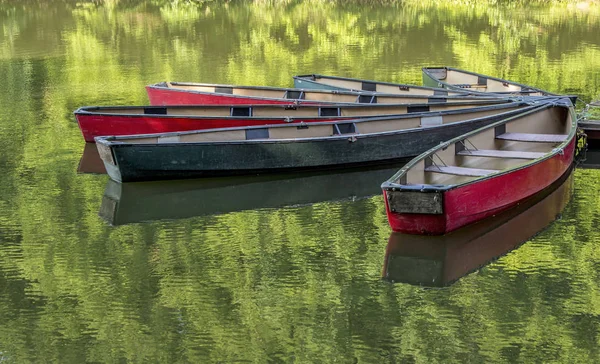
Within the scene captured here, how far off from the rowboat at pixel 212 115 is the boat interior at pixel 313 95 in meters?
1.08

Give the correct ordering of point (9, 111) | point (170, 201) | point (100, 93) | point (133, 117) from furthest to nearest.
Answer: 1. point (100, 93)
2. point (9, 111)
3. point (133, 117)
4. point (170, 201)

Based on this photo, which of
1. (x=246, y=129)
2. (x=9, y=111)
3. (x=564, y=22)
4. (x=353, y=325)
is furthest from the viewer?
(x=564, y=22)

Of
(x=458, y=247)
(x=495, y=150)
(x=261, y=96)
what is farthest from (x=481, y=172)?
(x=261, y=96)

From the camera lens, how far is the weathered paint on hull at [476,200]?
401 inches

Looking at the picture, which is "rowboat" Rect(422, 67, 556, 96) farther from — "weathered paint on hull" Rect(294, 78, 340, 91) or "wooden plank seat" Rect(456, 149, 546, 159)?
"wooden plank seat" Rect(456, 149, 546, 159)

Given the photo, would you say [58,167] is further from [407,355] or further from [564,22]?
[564,22]

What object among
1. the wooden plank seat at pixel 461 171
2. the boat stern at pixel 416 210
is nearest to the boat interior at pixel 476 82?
the wooden plank seat at pixel 461 171

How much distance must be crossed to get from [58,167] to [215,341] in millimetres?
7024

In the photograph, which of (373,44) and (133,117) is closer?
(133,117)

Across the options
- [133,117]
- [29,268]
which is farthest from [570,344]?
[133,117]

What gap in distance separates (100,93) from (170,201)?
8.68m

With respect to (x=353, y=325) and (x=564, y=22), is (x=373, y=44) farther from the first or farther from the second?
(x=353, y=325)

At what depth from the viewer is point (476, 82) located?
60.8 ft

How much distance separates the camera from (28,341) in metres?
8.28
